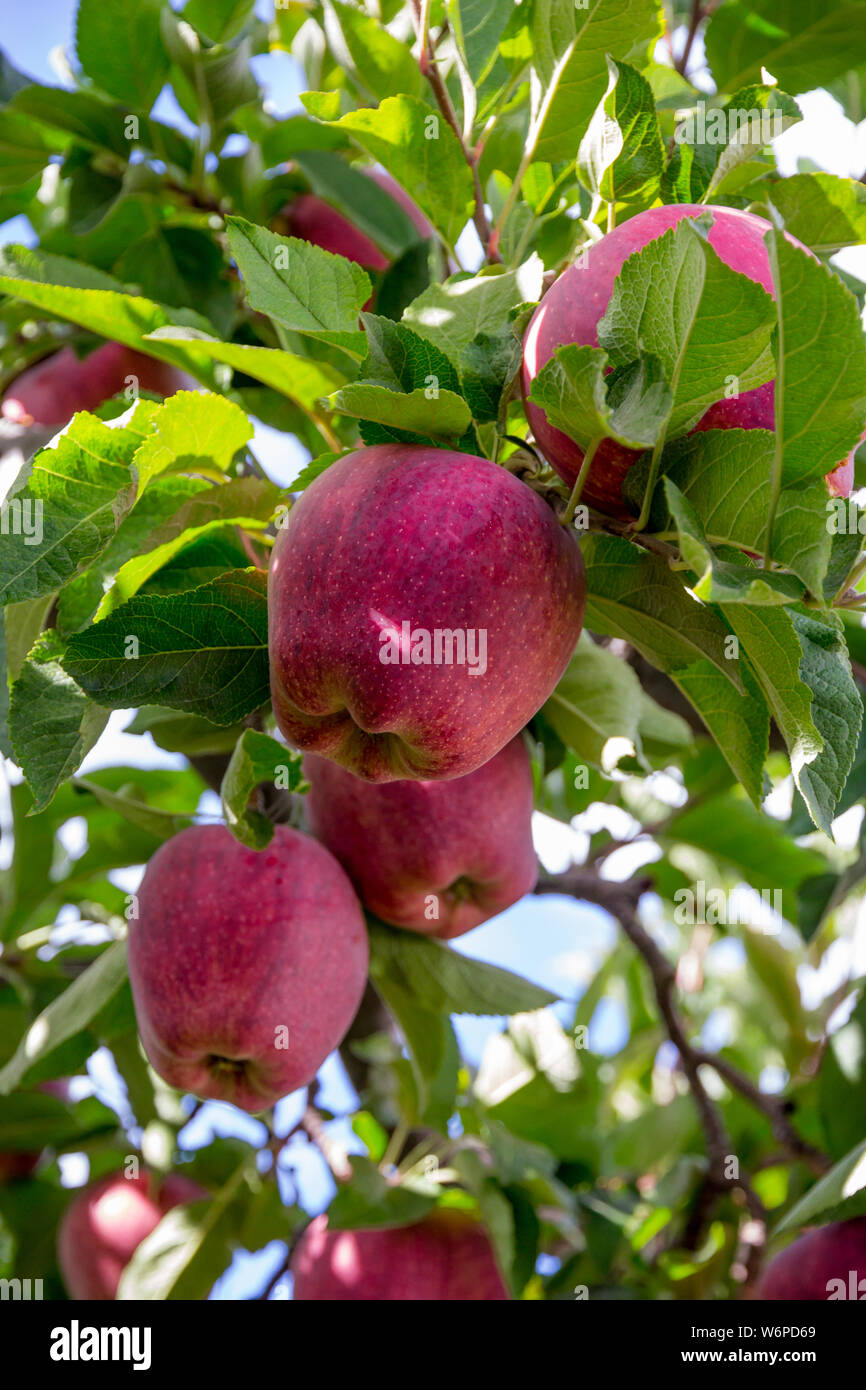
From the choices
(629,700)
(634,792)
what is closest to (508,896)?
(629,700)

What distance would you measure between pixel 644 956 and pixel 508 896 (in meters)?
0.55

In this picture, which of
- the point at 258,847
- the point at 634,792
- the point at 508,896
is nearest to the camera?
the point at 258,847

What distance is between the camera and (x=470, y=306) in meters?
0.85

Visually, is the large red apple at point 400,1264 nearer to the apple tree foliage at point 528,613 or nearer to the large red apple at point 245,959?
the apple tree foliage at point 528,613

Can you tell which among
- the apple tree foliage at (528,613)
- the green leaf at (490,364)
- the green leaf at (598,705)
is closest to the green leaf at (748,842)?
the apple tree foliage at (528,613)

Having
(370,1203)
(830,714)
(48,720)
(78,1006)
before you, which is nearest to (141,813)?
(78,1006)

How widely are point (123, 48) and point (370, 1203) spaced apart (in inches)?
55.1

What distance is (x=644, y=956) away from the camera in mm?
1727

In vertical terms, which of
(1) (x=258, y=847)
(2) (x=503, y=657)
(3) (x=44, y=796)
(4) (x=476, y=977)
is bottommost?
(4) (x=476, y=977)

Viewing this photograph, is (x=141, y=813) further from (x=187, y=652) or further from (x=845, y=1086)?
(x=845, y=1086)

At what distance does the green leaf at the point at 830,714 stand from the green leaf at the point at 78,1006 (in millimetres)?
772

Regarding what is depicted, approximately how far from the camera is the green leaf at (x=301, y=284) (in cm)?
80
